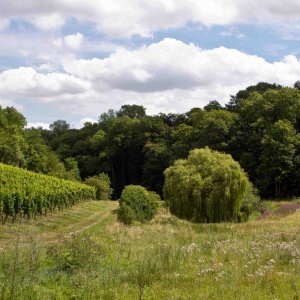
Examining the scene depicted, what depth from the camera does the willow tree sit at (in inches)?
1531

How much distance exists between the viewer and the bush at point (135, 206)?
121 feet

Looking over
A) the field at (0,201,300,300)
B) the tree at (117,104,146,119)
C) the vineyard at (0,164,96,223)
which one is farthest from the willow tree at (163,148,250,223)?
the tree at (117,104,146,119)

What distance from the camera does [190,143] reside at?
3191 inches

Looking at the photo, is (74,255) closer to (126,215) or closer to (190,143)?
(126,215)

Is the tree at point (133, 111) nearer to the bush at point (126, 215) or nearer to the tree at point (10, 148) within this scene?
the tree at point (10, 148)

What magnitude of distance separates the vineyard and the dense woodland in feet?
60.5

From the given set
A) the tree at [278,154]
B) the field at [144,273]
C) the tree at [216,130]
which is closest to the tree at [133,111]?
the tree at [216,130]

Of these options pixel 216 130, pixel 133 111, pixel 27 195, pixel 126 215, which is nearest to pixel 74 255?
pixel 27 195

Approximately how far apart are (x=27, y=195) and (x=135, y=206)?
9507 millimetres

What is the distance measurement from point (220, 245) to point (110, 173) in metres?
88.6


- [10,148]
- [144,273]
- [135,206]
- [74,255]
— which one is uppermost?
[10,148]

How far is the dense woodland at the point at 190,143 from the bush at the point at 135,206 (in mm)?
24655

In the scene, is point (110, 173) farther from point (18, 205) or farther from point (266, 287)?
point (266, 287)

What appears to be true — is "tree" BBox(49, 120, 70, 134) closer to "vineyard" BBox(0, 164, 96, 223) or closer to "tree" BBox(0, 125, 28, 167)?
"tree" BBox(0, 125, 28, 167)
